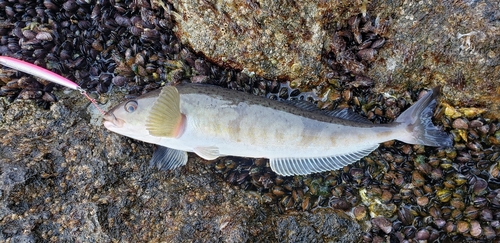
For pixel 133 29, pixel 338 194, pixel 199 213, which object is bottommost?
pixel 199 213

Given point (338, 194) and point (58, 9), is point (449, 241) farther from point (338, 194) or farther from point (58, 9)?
point (58, 9)

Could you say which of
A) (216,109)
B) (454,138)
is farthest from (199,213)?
(454,138)

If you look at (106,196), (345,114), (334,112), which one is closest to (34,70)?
(106,196)

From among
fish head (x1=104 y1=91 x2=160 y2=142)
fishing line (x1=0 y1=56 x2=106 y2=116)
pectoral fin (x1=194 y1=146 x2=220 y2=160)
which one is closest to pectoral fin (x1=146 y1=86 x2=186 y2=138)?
fish head (x1=104 y1=91 x2=160 y2=142)

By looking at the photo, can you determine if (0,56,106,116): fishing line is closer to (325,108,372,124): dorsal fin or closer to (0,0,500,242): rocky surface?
(0,0,500,242): rocky surface

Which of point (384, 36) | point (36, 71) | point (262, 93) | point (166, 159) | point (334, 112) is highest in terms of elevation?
point (384, 36)

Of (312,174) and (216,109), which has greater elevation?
(216,109)

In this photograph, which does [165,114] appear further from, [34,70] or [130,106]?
[34,70]
